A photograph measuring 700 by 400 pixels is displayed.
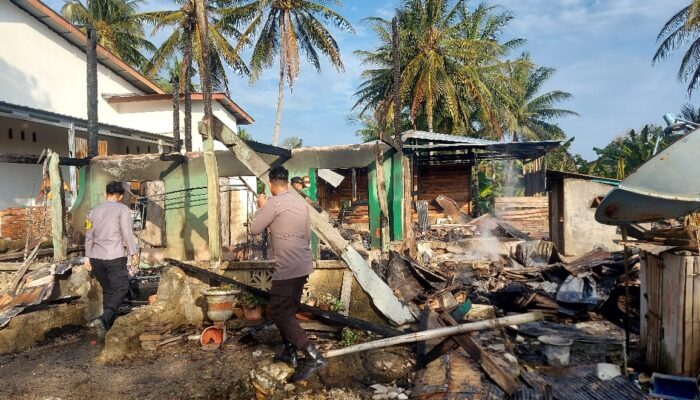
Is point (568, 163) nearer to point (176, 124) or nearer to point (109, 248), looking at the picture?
point (176, 124)

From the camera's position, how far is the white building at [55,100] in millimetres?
12828

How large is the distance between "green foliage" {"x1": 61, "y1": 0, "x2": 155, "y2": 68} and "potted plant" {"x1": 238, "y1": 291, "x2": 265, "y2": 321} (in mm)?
22750

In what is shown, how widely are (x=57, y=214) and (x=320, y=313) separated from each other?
5.25m

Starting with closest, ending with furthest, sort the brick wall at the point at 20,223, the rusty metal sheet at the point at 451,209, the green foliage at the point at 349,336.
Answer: the green foliage at the point at 349,336
the brick wall at the point at 20,223
the rusty metal sheet at the point at 451,209

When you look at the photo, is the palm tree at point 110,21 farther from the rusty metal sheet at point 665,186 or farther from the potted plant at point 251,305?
the rusty metal sheet at point 665,186

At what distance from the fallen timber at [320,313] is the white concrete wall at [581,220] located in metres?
8.65

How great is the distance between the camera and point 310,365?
4.10m

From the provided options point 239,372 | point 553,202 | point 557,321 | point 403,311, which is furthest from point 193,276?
point 553,202

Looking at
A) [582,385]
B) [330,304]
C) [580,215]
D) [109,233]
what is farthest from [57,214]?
[580,215]

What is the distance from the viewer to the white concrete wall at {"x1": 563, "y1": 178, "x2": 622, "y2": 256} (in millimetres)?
11562

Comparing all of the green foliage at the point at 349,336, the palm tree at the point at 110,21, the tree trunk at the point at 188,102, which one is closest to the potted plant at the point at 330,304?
the green foliage at the point at 349,336

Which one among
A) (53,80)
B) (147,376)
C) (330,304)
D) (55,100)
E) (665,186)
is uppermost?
(53,80)

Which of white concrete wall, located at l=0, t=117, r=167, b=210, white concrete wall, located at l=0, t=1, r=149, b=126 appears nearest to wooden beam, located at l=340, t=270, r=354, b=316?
white concrete wall, located at l=0, t=117, r=167, b=210

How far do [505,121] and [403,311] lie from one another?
835 inches
